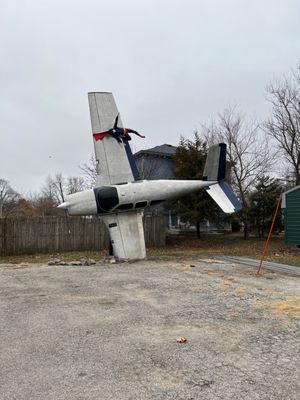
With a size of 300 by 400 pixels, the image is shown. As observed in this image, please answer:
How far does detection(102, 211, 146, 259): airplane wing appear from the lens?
13594 millimetres

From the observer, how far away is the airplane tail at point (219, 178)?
564 inches

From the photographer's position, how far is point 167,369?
414 centimetres

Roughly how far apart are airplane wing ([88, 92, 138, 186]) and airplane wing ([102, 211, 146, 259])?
123cm

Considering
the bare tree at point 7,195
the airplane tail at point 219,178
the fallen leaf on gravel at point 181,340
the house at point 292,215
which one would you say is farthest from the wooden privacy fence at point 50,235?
the bare tree at point 7,195

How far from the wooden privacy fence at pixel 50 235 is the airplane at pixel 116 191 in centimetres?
596

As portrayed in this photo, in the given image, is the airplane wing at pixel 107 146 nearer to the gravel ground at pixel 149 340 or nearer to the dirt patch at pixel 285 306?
the gravel ground at pixel 149 340

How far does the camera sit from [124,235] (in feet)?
44.8

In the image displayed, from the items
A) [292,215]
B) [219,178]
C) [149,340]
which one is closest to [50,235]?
[219,178]

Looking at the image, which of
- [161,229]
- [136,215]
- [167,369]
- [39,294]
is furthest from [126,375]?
[161,229]

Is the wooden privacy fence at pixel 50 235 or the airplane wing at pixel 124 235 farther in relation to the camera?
the wooden privacy fence at pixel 50 235

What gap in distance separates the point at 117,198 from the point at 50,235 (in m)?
7.22

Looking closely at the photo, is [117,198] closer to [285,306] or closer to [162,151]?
[285,306]

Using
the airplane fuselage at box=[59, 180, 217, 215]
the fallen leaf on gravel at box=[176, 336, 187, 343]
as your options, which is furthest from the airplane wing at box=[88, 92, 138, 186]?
the fallen leaf on gravel at box=[176, 336, 187, 343]

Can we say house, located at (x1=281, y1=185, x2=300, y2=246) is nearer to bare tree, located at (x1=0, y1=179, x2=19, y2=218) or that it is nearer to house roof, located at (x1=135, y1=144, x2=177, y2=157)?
house roof, located at (x1=135, y1=144, x2=177, y2=157)
